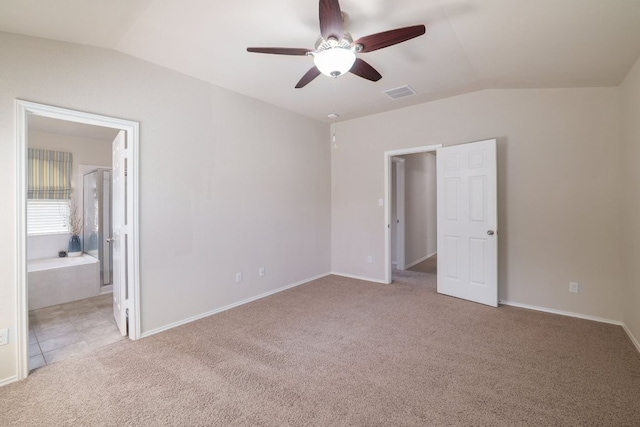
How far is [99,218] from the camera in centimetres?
467

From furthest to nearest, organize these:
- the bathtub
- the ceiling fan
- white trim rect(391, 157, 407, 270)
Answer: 1. white trim rect(391, 157, 407, 270)
2. the bathtub
3. the ceiling fan

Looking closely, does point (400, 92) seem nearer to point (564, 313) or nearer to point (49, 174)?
point (564, 313)

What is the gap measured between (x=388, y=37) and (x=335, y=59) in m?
0.37

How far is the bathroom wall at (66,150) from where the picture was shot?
171 inches

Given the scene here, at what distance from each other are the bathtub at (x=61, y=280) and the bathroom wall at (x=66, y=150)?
19cm

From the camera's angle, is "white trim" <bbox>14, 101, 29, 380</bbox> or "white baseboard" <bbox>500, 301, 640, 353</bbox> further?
"white baseboard" <bbox>500, 301, 640, 353</bbox>

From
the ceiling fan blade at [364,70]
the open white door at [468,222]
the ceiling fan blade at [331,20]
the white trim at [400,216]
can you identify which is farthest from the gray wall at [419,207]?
the ceiling fan blade at [331,20]

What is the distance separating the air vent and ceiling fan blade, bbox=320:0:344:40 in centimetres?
200

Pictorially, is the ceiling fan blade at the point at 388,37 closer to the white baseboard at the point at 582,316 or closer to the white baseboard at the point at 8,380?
the white baseboard at the point at 582,316

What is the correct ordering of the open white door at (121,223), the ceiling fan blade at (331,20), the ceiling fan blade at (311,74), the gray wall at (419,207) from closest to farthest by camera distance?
the ceiling fan blade at (331,20), the ceiling fan blade at (311,74), the open white door at (121,223), the gray wall at (419,207)

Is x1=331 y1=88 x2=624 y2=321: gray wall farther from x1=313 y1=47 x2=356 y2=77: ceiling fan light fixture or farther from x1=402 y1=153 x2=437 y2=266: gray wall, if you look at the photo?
x1=313 y1=47 x2=356 y2=77: ceiling fan light fixture

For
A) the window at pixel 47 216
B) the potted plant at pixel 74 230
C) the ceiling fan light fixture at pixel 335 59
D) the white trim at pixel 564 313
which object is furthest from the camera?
the potted plant at pixel 74 230

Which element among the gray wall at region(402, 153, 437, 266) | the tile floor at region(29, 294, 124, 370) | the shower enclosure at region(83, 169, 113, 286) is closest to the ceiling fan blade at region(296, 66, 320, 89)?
the tile floor at region(29, 294, 124, 370)

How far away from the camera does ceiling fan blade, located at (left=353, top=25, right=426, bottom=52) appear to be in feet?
6.00
